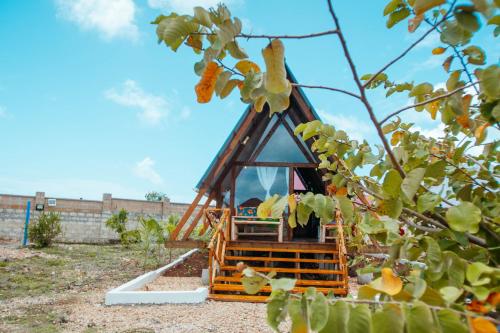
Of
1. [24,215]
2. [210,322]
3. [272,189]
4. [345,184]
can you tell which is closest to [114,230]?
[24,215]

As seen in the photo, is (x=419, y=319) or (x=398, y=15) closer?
(x=419, y=319)

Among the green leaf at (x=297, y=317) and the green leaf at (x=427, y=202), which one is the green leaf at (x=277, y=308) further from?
the green leaf at (x=427, y=202)

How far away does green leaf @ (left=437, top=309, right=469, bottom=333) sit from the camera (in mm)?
714

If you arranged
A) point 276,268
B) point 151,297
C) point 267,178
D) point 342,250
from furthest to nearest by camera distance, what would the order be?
point 267,178 → point 276,268 → point 342,250 → point 151,297

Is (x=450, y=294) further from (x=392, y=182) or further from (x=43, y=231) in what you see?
(x=43, y=231)

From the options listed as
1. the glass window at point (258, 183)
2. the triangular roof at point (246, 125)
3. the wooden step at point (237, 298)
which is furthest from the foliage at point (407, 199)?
the glass window at point (258, 183)

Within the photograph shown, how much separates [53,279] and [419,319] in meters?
9.61

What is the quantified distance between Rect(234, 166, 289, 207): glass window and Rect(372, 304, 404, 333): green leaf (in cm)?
830

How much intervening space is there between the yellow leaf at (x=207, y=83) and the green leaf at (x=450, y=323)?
823 millimetres

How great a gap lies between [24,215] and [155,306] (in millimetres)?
17798

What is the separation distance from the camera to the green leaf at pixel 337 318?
793 millimetres

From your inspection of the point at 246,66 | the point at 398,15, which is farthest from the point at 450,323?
the point at 398,15

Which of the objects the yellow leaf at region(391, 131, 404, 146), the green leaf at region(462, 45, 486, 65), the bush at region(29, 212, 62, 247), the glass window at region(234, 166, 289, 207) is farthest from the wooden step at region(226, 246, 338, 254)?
the bush at region(29, 212, 62, 247)

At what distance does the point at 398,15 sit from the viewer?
1.24 metres
